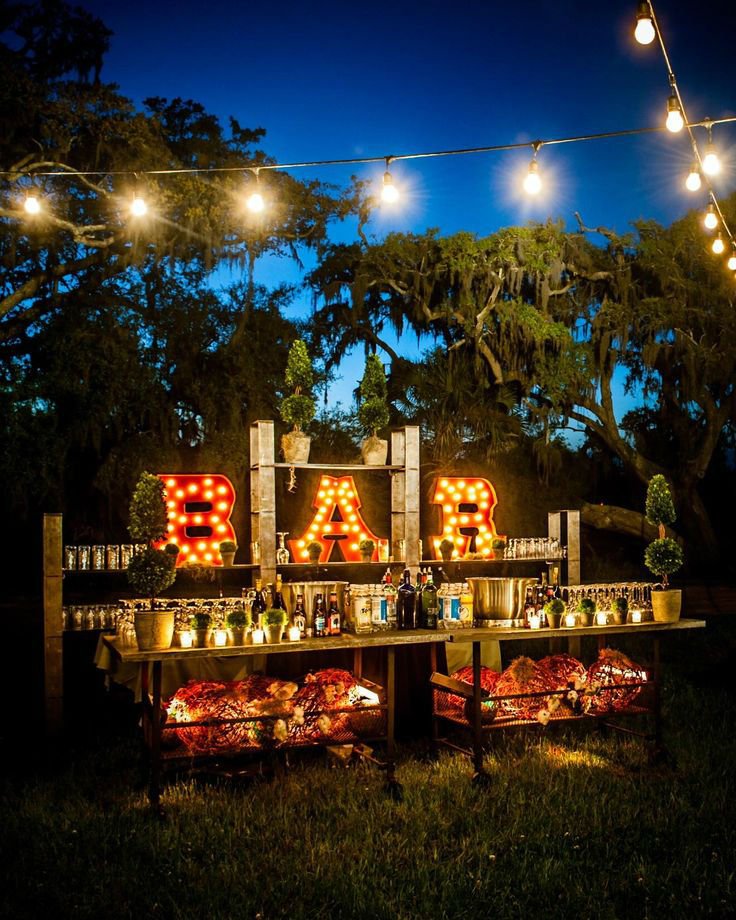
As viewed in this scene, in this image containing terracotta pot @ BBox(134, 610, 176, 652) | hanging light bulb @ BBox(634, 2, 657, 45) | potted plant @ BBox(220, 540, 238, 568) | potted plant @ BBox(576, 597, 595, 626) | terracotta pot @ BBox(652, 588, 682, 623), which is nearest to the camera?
hanging light bulb @ BBox(634, 2, 657, 45)

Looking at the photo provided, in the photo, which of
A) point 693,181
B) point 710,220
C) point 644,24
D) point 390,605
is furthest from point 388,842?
point 710,220

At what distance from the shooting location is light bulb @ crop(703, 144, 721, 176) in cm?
693

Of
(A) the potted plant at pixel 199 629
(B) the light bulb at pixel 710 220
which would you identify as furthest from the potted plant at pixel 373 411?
(B) the light bulb at pixel 710 220

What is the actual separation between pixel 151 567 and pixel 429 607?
1.99 metres

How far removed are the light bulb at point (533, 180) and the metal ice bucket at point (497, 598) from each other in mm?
3040

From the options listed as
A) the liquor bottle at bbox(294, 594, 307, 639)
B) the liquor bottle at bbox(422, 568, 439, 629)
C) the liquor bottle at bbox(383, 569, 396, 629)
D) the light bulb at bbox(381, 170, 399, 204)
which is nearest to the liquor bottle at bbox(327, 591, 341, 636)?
the liquor bottle at bbox(294, 594, 307, 639)

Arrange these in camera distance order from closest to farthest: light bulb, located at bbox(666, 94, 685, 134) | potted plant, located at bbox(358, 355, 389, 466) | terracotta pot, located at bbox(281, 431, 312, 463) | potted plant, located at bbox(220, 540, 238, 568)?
light bulb, located at bbox(666, 94, 685, 134), terracotta pot, located at bbox(281, 431, 312, 463), potted plant, located at bbox(220, 540, 238, 568), potted plant, located at bbox(358, 355, 389, 466)

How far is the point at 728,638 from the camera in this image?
1380cm

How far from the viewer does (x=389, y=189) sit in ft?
23.4

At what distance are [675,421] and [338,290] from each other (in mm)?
7901

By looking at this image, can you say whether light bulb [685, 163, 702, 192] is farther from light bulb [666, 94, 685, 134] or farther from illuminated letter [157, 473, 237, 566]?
illuminated letter [157, 473, 237, 566]

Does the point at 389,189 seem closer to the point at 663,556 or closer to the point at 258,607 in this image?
the point at 258,607

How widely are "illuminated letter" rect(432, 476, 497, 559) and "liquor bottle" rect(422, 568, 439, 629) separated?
8.20 ft

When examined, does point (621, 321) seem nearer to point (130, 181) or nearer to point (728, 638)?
point (728, 638)
